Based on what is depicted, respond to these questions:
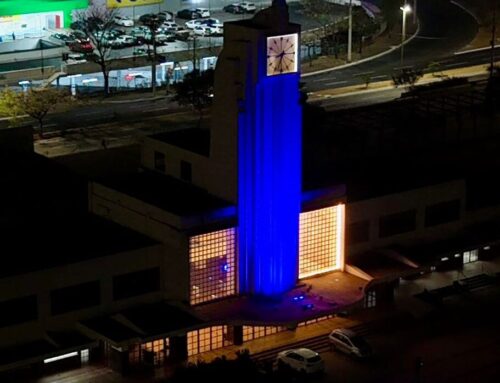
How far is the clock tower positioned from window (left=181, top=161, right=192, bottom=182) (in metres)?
2.50

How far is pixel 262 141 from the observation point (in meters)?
55.0

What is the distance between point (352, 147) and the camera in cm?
7375

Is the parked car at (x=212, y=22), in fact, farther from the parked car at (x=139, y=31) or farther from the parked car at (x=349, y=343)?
the parked car at (x=349, y=343)

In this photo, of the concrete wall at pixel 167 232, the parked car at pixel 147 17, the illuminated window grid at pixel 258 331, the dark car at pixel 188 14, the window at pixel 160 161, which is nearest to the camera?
the concrete wall at pixel 167 232

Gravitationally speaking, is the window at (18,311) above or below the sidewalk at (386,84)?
above

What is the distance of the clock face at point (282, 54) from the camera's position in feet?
179

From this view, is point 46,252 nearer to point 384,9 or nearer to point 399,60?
point 399,60

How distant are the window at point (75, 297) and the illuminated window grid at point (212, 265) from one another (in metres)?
3.89

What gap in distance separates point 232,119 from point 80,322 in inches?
376

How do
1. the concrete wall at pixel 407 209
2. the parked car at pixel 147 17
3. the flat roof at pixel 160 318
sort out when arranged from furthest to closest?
the parked car at pixel 147 17 < the concrete wall at pixel 407 209 < the flat roof at pixel 160 318

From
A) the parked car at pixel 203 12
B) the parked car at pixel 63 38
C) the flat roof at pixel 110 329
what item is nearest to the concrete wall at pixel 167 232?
the flat roof at pixel 110 329

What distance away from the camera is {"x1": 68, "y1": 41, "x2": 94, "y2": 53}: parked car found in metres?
104

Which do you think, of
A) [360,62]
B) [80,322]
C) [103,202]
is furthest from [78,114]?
[80,322]

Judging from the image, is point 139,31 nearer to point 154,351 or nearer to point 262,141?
point 262,141
